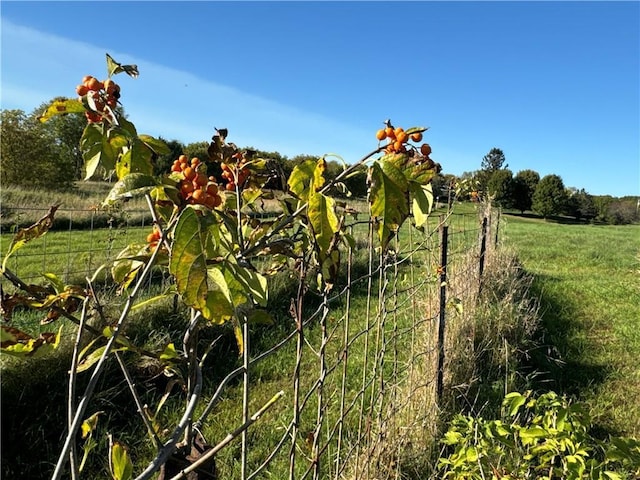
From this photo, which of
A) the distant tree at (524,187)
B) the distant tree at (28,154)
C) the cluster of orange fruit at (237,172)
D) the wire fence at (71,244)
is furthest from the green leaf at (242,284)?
the distant tree at (524,187)

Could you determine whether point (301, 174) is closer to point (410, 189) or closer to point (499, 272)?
point (410, 189)

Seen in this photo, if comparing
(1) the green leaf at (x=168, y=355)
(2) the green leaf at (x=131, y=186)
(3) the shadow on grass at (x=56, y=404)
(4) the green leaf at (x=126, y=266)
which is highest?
(2) the green leaf at (x=131, y=186)

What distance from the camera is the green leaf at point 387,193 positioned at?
712 millimetres

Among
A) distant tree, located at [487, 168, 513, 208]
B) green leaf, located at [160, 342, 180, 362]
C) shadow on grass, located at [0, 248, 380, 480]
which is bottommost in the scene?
shadow on grass, located at [0, 248, 380, 480]

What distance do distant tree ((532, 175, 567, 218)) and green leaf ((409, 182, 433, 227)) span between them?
49.2 m

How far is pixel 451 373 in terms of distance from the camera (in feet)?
10.8

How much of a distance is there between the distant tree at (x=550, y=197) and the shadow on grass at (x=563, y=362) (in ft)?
141

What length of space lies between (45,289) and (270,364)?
3577mm

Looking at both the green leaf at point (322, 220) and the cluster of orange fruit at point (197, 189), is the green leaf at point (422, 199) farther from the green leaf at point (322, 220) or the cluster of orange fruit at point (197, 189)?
the cluster of orange fruit at point (197, 189)

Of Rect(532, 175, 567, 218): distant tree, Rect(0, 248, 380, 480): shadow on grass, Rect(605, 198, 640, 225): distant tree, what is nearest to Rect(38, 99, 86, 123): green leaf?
Rect(0, 248, 380, 480): shadow on grass

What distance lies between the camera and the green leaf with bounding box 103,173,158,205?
65 cm

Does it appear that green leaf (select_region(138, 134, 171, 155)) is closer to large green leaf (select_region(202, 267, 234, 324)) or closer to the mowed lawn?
large green leaf (select_region(202, 267, 234, 324))

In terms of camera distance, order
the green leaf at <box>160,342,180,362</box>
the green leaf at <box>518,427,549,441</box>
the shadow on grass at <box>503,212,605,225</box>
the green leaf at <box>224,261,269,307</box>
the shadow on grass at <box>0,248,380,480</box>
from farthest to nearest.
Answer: the shadow on grass at <box>503,212,605,225</box>
the shadow on grass at <box>0,248,380,480</box>
the green leaf at <box>518,427,549,441</box>
the green leaf at <box>160,342,180,362</box>
the green leaf at <box>224,261,269,307</box>

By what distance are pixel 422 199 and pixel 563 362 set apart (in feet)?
12.7
